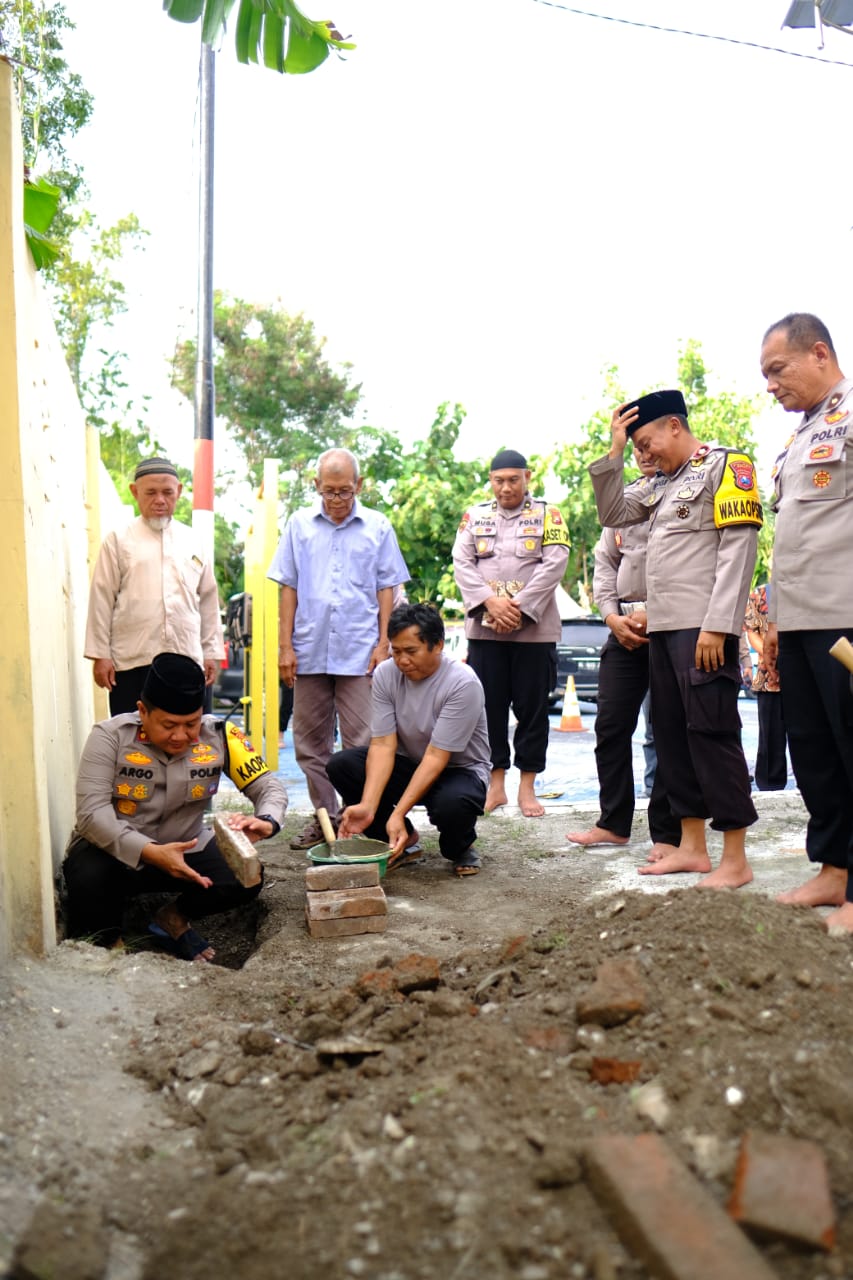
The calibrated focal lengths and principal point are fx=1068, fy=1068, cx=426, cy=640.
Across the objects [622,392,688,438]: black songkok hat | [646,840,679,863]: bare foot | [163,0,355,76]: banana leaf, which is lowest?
[646,840,679,863]: bare foot

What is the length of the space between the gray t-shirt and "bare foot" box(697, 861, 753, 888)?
116cm

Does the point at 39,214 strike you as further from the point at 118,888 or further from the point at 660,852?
the point at 660,852

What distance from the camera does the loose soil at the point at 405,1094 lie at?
5.68ft

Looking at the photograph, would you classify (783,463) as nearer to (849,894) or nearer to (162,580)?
(849,894)

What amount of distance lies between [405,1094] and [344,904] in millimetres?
1570

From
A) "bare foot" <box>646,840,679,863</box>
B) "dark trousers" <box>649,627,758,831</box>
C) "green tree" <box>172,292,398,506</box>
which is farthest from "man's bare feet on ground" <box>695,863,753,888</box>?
"green tree" <box>172,292,398,506</box>

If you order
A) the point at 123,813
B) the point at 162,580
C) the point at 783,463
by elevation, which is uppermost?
the point at 783,463

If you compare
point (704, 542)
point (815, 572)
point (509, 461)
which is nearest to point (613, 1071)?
point (815, 572)

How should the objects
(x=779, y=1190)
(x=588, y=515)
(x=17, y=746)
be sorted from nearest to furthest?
(x=779, y=1190) < (x=17, y=746) < (x=588, y=515)

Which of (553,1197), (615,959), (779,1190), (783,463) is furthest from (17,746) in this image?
(783,463)

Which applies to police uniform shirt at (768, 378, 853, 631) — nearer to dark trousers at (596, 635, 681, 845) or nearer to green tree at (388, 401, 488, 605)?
dark trousers at (596, 635, 681, 845)

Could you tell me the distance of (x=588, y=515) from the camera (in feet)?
79.7

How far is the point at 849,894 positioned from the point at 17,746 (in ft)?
8.23

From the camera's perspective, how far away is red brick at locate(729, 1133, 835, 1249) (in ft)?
5.36
